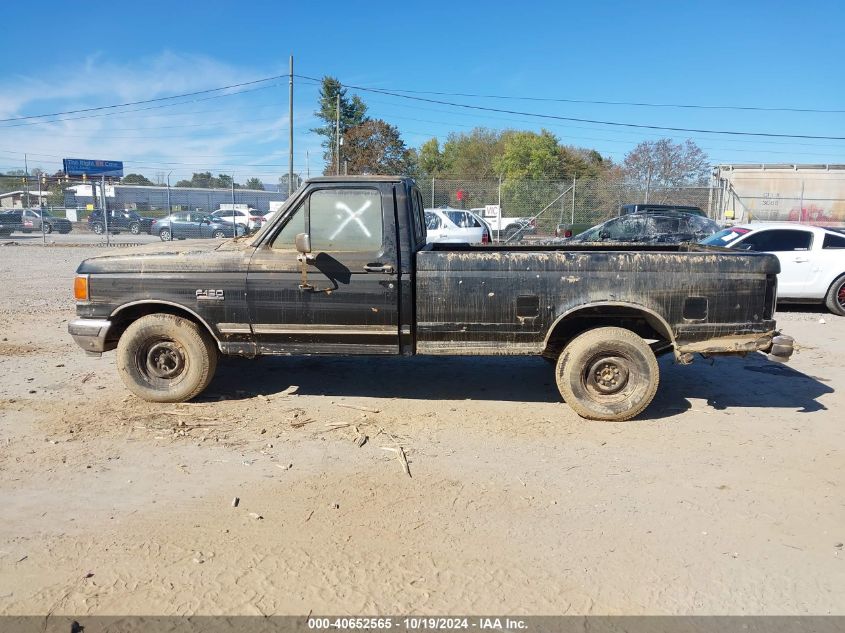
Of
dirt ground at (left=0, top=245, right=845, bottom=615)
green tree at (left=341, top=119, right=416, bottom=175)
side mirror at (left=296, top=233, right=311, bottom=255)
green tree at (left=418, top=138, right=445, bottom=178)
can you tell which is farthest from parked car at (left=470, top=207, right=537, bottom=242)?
green tree at (left=418, top=138, right=445, bottom=178)

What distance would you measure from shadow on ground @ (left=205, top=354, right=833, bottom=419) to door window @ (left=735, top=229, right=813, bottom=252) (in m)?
4.07

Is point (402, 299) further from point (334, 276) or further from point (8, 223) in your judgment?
point (8, 223)

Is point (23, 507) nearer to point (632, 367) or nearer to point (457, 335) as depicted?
point (457, 335)

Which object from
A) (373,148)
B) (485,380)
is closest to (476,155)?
(373,148)

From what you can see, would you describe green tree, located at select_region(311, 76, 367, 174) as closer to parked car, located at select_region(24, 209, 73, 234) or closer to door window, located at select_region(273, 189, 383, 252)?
parked car, located at select_region(24, 209, 73, 234)

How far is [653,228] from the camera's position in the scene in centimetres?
1559

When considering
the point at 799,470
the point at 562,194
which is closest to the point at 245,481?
the point at 799,470

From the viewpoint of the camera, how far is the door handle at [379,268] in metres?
5.02

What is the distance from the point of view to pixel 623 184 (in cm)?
2497

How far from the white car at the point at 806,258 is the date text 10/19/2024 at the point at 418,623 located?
9298 mm

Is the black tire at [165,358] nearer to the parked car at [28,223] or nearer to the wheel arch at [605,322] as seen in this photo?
the wheel arch at [605,322]

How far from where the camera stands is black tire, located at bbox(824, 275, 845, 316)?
10320 mm

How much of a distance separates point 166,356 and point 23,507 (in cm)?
194

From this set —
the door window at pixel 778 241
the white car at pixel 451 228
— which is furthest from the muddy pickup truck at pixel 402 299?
the white car at pixel 451 228
